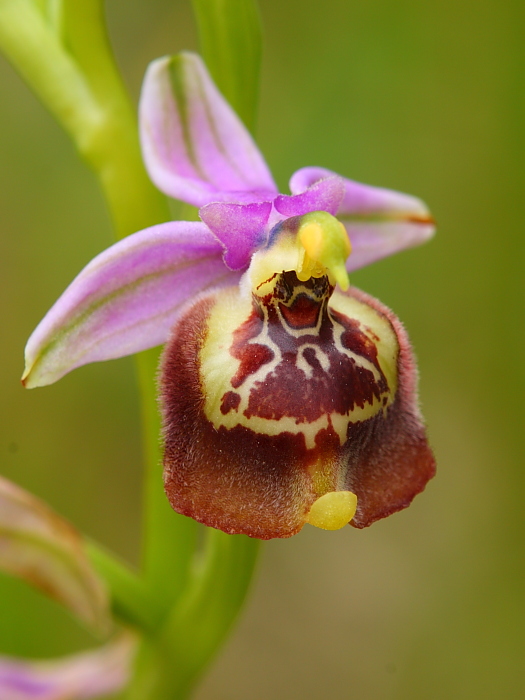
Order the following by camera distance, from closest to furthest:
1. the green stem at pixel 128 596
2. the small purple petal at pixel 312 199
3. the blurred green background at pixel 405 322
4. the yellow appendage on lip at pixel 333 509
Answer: the yellow appendage on lip at pixel 333 509, the small purple petal at pixel 312 199, the green stem at pixel 128 596, the blurred green background at pixel 405 322

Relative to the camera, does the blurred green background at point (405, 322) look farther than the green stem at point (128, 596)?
Yes

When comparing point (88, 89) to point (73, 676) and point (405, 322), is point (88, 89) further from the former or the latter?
point (405, 322)

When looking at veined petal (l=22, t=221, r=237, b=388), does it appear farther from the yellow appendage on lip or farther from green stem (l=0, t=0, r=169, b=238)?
the yellow appendage on lip

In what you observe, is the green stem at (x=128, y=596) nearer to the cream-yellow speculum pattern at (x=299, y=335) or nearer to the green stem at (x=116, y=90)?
the green stem at (x=116, y=90)

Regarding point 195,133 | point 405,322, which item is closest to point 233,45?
point 195,133

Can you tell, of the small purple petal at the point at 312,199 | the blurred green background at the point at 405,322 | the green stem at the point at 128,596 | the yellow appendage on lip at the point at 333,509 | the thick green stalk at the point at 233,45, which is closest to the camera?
the yellow appendage on lip at the point at 333,509

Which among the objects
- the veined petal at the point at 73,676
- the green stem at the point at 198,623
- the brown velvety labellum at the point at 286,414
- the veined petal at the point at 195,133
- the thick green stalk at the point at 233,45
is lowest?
the veined petal at the point at 73,676

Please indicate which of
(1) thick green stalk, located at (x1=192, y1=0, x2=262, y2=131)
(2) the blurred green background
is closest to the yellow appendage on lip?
(1) thick green stalk, located at (x1=192, y1=0, x2=262, y2=131)

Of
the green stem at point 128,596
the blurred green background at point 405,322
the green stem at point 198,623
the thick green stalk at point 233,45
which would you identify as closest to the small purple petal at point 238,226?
the thick green stalk at point 233,45

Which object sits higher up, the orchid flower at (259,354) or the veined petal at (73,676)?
the orchid flower at (259,354)
